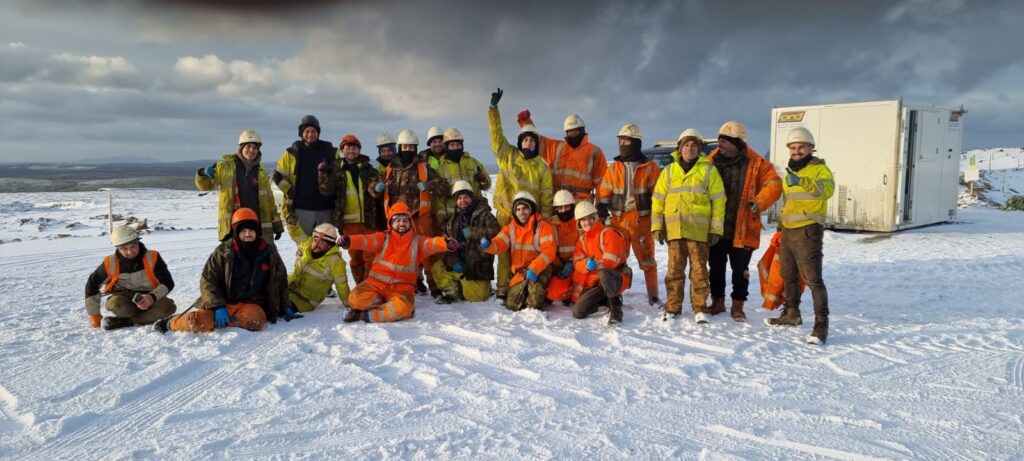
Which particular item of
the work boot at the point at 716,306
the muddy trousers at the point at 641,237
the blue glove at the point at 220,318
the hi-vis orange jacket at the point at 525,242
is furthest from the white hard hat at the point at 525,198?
the blue glove at the point at 220,318

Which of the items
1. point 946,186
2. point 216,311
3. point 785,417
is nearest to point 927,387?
point 785,417

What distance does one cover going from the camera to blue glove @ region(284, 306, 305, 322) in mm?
5984

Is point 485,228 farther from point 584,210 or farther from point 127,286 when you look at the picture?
point 127,286

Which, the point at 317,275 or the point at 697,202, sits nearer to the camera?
the point at 697,202

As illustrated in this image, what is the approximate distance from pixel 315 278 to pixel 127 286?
166 centimetres

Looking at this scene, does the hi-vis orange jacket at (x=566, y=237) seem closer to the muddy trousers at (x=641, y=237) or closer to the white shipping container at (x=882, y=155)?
the muddy trousers at (x=641, y=237)

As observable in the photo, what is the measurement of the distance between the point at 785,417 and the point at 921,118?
1040 centimetres

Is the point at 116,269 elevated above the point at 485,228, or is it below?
below

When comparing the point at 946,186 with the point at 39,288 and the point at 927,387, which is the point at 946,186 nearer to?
the point at 927,387

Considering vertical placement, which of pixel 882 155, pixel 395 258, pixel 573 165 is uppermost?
pixel 882 155

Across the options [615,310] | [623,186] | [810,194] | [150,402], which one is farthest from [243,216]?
[810,194]

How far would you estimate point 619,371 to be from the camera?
4.54 metres

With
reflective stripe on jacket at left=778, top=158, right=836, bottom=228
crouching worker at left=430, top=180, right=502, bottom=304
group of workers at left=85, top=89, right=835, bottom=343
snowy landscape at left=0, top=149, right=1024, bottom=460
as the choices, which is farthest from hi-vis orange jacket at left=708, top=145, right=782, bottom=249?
crouching worker at left=430, top=180, right=502, bottom=304

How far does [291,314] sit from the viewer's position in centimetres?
604
